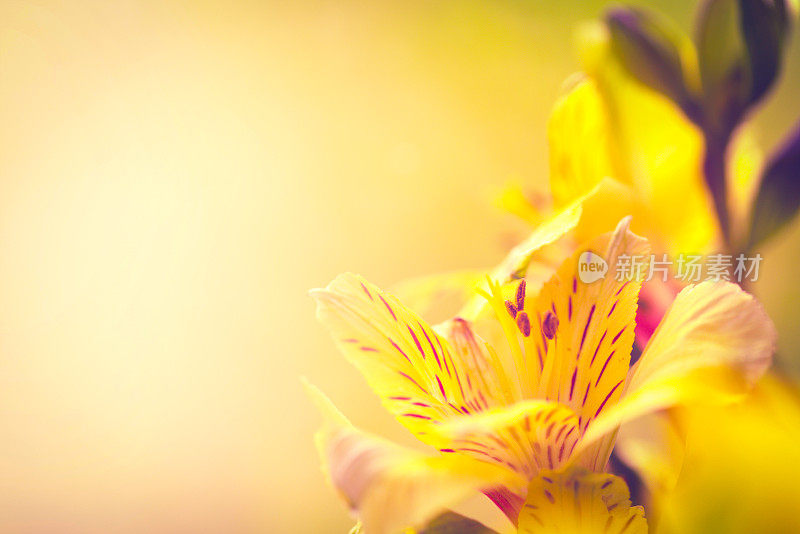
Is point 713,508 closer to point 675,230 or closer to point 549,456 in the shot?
point 549,456

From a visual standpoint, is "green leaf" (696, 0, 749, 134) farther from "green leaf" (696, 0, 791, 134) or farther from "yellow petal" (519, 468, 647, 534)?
"yellow petal" (519, 468, 647, 534)

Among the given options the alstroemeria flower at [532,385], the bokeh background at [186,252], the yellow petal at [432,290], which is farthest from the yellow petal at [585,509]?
the bokeh background at [186,252]

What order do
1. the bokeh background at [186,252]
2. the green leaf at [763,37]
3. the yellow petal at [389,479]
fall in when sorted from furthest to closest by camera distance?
the bokeh background at [186,252] < the green leaf at [763,37] < the yellow petal at [389,479]

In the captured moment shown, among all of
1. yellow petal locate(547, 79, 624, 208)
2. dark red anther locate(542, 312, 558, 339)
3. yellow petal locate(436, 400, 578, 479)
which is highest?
yellow petal locate(547, 79, 624, 208)

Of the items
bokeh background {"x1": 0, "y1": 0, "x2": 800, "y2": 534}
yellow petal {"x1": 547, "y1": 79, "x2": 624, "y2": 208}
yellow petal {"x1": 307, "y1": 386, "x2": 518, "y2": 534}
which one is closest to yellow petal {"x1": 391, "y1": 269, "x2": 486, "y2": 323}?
yellow petal {"x1": 547, "y1": 79, "x2": 624, "y2": 208}

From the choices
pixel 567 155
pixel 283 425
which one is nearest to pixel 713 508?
pixel 567 155

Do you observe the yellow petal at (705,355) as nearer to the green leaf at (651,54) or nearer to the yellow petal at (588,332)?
the yellow petal at (588,332)

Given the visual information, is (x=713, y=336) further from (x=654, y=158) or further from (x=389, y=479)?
(x=654, y=158)
